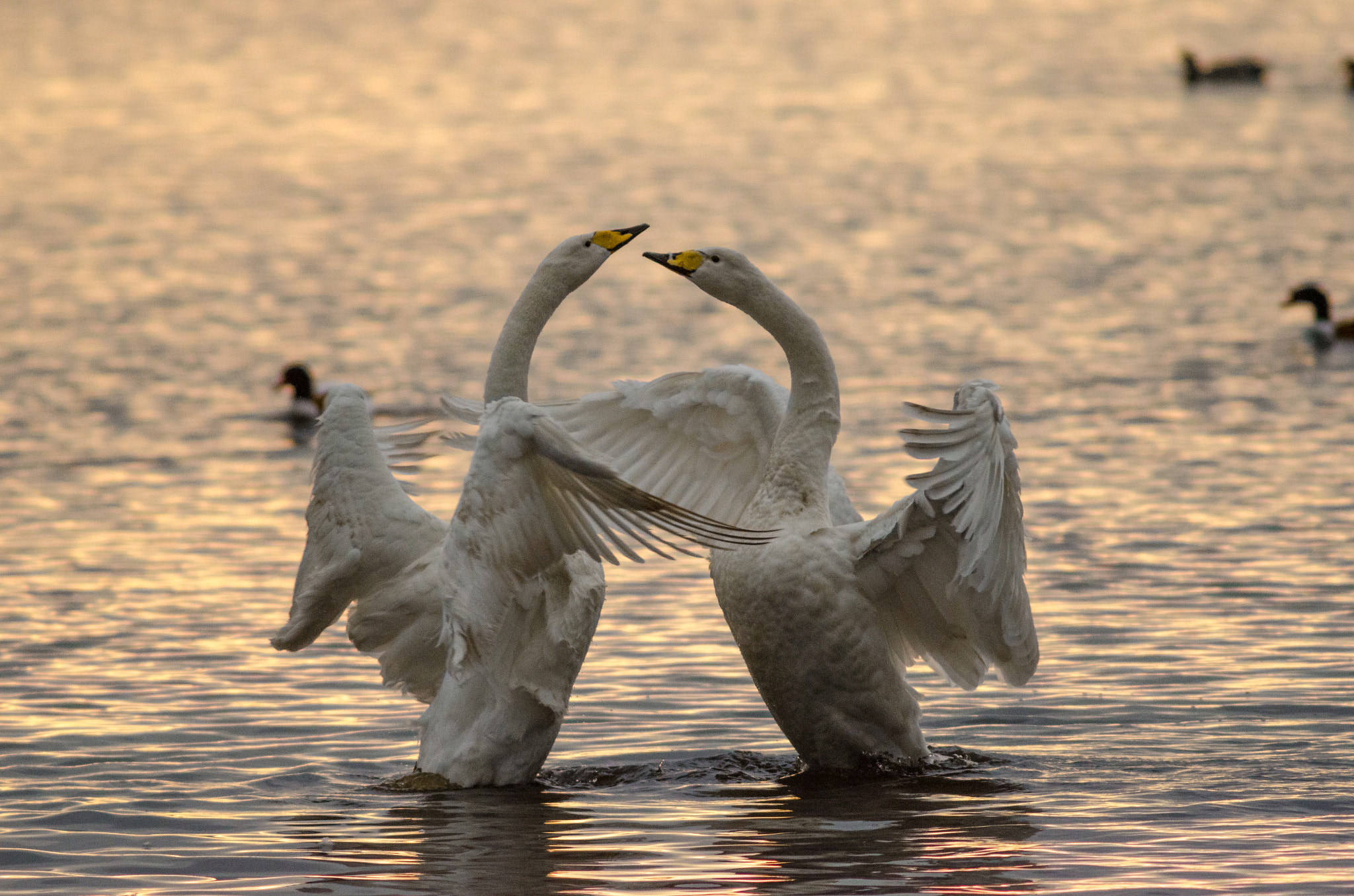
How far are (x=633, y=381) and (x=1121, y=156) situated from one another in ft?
80.2

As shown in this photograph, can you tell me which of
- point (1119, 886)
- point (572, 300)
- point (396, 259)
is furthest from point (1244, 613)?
point (396, 259)

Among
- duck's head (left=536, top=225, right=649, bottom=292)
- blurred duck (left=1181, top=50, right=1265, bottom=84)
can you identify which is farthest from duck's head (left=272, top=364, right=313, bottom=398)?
blurred duck (left=1181, top=50, right=1265, bottom=84)

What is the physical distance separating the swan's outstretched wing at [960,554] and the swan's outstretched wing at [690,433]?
102 cm

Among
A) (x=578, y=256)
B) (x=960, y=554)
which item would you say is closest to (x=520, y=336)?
(x=578, y=256)

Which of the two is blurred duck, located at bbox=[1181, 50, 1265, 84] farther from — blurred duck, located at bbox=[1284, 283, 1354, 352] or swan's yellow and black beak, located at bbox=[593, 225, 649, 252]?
swan's yellow and black beak, located at bbox=[593, 225, 649, 252]

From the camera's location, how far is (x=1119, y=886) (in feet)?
24.3

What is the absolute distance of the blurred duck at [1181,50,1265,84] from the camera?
138 ft

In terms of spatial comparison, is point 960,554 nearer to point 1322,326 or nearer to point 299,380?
point 299,380

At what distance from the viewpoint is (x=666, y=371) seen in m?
19.5

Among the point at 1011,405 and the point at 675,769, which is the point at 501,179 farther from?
the point at 675,769

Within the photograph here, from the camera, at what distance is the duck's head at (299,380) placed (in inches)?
738

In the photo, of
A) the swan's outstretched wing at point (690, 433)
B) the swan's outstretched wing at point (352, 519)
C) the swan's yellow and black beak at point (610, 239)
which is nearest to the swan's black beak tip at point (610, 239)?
the swan's yellow and black beak at point (610, 239)

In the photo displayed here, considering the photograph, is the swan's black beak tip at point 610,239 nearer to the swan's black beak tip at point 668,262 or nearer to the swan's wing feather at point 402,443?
the swan's black beak tip at point 668,262

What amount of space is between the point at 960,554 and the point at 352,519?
2689mm
